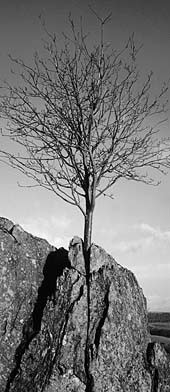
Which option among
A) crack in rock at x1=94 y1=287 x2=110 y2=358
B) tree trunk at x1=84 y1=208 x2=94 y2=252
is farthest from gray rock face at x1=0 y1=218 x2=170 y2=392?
tree trunk at x1=84 y1=208 x2=94 y2=252

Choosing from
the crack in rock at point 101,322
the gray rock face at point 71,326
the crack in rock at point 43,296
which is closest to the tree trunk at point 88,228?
the gray rock face at point 71,326

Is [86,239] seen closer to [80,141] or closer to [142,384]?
[80,141]

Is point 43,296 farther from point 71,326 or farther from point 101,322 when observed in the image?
point 101,322

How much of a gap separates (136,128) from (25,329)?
663cm

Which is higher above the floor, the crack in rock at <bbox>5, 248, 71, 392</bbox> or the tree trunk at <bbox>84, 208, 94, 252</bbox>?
the tree trunk at <bbox>84, 208, 94, 252</bbox>

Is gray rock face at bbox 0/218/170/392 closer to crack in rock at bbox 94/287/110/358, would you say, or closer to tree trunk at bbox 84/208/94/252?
crack in rock at bbox 94/287/110/358

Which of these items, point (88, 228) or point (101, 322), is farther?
point (88, 228)

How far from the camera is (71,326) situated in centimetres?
937

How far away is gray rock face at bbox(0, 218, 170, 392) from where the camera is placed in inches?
354

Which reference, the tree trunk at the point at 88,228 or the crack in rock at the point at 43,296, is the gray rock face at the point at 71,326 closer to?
the crack in rock at the point at 43,296

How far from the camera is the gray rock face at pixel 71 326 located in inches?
354

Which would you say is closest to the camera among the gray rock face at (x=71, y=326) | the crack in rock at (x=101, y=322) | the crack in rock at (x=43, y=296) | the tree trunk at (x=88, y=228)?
the gray rock face at (x=71, y=326)

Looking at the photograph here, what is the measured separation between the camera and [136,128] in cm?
1308

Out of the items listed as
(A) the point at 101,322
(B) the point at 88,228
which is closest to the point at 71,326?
(A) the point at 101,322
